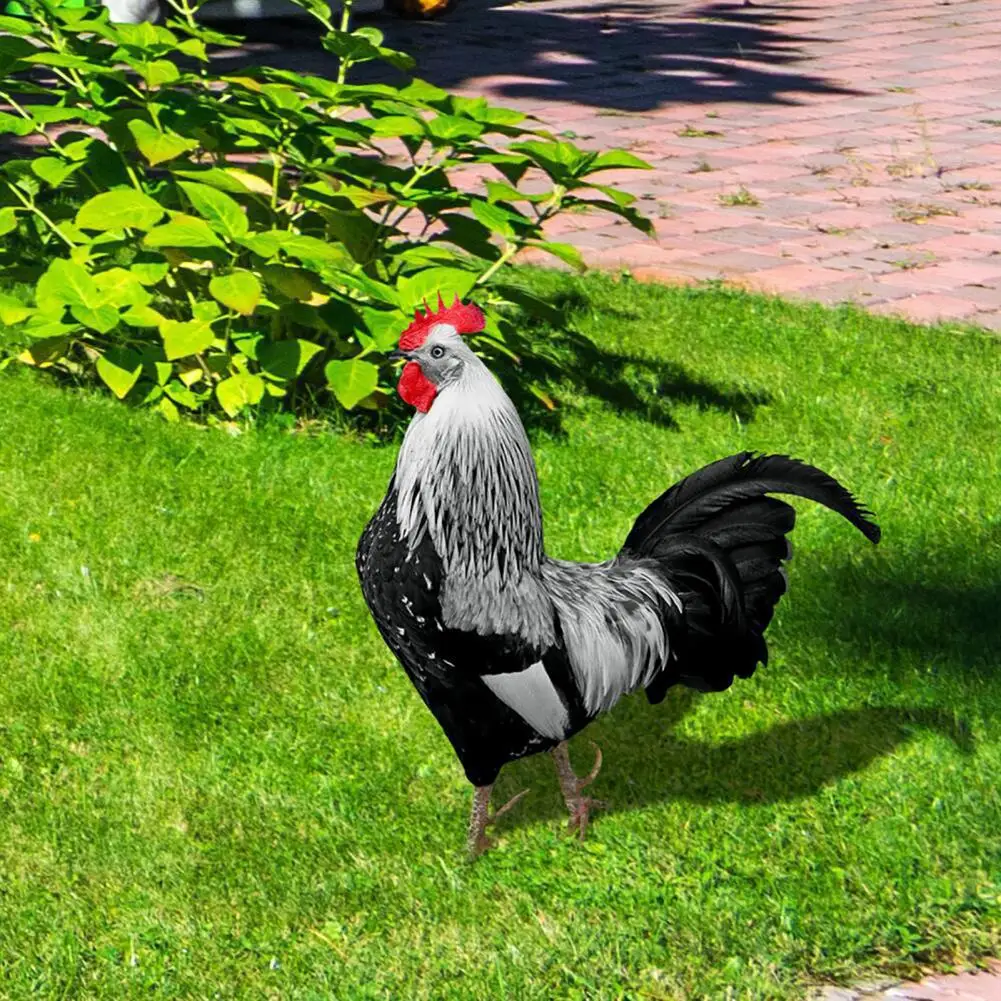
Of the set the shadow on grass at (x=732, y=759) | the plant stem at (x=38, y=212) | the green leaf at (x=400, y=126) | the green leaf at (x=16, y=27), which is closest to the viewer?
the shadow on grass at (x=732, y=759)

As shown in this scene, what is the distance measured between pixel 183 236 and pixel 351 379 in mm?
729

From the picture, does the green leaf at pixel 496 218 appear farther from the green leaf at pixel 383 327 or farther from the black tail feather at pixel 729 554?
the black tail feather at pixel 729 554

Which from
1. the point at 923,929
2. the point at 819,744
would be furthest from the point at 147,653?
→ the point at 923,929

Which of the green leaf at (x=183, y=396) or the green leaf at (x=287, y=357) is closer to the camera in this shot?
the green leaf at (x=287, y=357)

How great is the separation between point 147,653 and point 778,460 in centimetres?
195

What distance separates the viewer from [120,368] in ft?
18.9

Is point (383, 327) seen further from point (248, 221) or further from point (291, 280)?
point (248, 221)

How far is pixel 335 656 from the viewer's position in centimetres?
457

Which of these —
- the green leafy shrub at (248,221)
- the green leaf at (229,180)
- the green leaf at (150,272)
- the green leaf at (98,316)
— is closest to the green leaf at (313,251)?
the green leafy shrub at (248,221)

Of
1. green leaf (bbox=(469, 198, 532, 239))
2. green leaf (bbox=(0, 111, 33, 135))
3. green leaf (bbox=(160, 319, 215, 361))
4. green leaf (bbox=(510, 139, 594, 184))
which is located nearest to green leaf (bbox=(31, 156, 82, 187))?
green leaf (bbox=(0, 111, 33, 135))

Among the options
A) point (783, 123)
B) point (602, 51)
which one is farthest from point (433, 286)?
point (602, 51)

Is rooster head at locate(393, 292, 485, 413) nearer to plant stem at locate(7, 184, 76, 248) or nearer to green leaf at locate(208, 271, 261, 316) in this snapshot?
green leaf at locate(208, 271, 261, 316)

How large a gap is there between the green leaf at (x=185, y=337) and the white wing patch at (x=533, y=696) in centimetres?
236

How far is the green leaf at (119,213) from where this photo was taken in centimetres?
531
